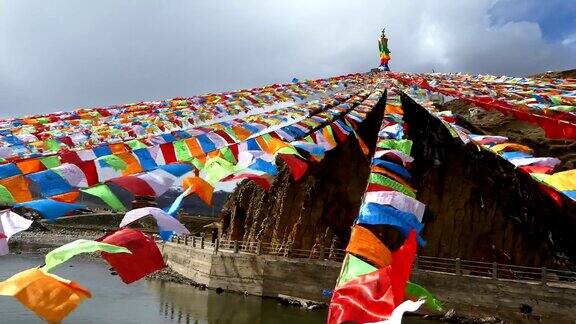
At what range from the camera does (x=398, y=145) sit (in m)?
12.3

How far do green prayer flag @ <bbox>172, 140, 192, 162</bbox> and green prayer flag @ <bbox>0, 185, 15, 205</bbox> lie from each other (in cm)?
382

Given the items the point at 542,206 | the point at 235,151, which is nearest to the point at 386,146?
the point at 235,151

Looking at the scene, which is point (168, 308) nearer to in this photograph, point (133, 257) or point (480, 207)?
point (480, 207)

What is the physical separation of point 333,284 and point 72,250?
1639cm

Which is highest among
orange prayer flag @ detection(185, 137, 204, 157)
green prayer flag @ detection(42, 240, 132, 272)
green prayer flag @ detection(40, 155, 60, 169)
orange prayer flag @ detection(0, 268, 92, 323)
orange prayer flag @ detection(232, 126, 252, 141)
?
orange prayer flag @ detection(232, 126, 252, 141)

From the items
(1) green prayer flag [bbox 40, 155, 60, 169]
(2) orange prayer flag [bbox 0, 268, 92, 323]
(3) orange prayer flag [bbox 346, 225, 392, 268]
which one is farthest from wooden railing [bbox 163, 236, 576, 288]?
(2) orange prayer flag [bbox 0, 268, 92, 323]

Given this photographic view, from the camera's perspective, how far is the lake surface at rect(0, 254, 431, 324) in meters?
18.3

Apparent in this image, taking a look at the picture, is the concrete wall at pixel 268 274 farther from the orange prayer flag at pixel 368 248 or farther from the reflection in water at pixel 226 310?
the orange prayer flag at pixel 368 248

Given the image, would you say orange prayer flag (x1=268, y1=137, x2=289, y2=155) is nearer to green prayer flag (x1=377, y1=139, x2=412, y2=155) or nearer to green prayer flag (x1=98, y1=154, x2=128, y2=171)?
green prayer flag (x1=377, y1=139, x2=412, y2=155)

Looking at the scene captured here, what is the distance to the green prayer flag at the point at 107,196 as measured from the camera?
727 centimetres

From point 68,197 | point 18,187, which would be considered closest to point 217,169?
point 68,197

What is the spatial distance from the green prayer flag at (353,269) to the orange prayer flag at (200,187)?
2854 millimetres

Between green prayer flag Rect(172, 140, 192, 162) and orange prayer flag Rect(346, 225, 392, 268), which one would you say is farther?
green prayer flag Rect(172, 140, 192, 162)

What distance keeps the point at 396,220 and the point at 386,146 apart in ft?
13.8
